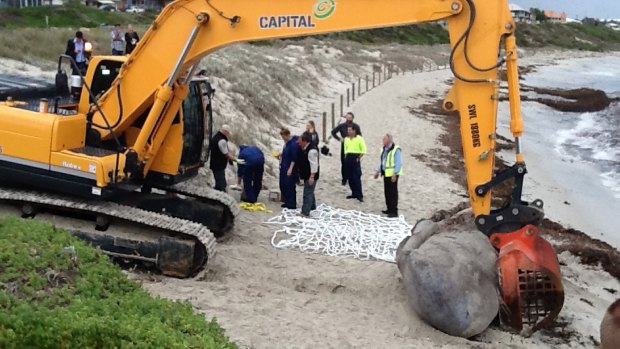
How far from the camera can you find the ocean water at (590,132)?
25641mm

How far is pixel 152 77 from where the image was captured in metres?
9.54


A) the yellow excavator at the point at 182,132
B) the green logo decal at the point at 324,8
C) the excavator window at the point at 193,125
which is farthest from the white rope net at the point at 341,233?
the green logo decal at the point at 324,8

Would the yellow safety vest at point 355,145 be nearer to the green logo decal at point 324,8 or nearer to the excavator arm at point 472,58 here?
the excavator arm at point 472,58

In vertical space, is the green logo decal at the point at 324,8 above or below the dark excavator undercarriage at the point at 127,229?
above

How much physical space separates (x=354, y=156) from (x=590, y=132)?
2361 centimetres

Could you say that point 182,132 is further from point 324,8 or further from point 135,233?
point 324,8

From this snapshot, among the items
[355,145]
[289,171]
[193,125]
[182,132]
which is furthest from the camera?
[355,145]

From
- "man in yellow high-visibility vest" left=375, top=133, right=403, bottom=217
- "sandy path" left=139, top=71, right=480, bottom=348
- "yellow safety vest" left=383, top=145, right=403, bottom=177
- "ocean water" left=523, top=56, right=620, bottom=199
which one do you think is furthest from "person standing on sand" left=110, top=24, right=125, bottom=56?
"ocean water" left=523, top=56, right=620, bottom=199

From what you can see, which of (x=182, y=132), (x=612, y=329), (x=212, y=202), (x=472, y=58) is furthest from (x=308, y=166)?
(x=612, y=329)

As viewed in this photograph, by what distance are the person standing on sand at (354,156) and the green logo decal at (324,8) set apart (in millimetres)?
5910

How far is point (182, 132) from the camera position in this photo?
1027 cm

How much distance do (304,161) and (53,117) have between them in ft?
15.5

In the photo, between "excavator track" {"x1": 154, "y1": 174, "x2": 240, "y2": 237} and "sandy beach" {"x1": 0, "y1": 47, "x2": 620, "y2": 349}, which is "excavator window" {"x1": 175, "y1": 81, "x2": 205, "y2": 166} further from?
"sandy beach" {"x1": 0, "y1": 47, "x2": 620, "y2": 349}

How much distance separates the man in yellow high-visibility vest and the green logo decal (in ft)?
15.8
